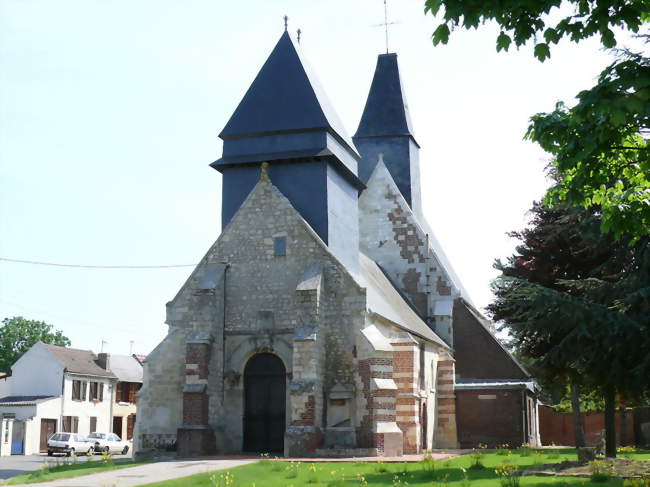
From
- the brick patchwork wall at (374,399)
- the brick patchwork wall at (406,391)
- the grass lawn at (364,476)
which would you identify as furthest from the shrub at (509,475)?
the brick patchwork wall at (406,391)

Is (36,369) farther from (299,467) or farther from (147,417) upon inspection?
(299,467)

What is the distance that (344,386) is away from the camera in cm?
2231

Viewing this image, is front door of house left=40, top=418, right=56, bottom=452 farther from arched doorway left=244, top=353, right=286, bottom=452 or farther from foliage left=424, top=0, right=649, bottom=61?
foliage left=424, top=0, right=649, bottom=61

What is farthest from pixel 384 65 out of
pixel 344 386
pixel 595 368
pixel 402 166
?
pixel 595 368

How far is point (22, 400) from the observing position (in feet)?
159

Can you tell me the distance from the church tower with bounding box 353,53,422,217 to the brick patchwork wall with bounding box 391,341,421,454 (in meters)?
13.6

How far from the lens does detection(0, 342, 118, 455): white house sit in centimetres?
4566

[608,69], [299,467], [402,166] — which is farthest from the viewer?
[402,166]

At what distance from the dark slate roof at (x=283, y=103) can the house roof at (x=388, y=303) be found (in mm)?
5090

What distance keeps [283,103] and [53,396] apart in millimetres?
31271

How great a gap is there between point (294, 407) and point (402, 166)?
1815 centimetres

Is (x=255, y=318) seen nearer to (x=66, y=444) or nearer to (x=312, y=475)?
(x=312, y=475)

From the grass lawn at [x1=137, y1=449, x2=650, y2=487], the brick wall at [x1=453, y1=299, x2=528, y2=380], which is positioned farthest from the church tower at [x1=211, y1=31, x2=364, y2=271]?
the grass lawn at [x1=137, y1=449, x2=650, y2=487]

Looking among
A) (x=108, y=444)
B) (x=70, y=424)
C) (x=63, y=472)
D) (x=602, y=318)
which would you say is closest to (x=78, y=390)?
(x=70, y=424)
